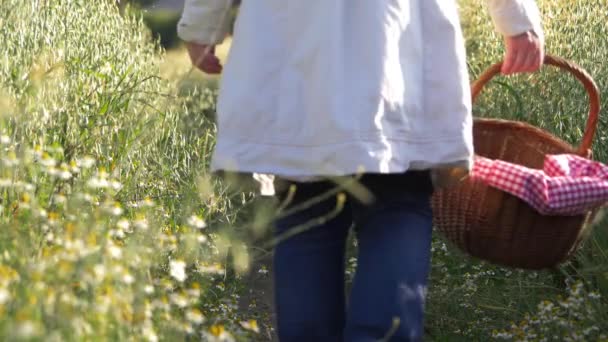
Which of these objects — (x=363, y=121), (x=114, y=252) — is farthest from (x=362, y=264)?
(x=114, y=252)

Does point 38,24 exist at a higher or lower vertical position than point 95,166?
higher

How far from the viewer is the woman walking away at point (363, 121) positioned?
2.66 m

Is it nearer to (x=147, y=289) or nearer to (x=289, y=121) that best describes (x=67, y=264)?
(x=147, y=289)

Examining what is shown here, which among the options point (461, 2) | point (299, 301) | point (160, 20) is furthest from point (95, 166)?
point (160, 20)

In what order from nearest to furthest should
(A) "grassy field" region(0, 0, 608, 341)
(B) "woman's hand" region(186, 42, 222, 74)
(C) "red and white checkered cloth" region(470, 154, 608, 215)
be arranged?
(A) "grassy field" region(0, 0, 608, 341) → (B) "woman's hand" region(186, 42, 222, 74) → (C) "red and white checkered cloth" region(470, 154, 608, 215)

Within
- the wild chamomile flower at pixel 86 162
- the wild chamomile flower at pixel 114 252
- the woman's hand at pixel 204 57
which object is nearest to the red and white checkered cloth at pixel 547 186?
the woman's hand at pixel 204 57

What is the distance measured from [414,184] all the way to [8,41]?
5.24ft

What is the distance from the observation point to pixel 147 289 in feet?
7.28

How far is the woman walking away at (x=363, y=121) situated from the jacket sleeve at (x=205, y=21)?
0.18 metres

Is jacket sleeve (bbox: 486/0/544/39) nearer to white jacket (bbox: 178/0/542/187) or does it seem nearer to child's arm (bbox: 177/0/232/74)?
white jacket (bbox: 178/0/542/187)

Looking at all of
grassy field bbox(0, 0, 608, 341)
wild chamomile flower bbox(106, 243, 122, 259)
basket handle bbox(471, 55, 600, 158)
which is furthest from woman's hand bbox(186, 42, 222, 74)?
wild chamomile flower bbox(106, 243, 122, 259)

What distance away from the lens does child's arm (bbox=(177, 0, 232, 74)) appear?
9.80 ft

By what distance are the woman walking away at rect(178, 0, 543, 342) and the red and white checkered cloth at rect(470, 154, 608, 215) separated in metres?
0.45

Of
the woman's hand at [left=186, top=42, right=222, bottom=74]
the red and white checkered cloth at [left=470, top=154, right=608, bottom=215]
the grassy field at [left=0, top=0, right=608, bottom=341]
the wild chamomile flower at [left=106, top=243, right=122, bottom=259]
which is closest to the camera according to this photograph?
the wild chamomile flower at [left=106, top=243, right=122, bottom=259]
